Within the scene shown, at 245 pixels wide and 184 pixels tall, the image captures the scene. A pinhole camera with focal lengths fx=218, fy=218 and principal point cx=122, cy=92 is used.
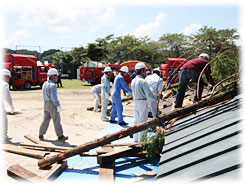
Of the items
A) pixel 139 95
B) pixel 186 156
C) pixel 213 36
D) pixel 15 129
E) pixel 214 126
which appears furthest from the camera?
pixel 213 36

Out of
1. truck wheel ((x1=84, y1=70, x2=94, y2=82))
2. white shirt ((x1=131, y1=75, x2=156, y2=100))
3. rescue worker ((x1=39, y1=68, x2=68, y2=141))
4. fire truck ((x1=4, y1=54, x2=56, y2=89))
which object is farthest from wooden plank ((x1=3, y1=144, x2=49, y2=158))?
truck wheel ((x1=84, y1=70, x2=94, y2=82))

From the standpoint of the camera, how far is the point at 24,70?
20047mm

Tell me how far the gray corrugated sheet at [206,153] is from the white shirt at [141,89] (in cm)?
239

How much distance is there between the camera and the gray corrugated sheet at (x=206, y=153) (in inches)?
61.8

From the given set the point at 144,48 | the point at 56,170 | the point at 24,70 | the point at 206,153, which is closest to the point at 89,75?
the point at 24,70

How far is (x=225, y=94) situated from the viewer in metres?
3.04

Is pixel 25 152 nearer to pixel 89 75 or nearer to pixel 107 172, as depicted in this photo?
pixel 107 172

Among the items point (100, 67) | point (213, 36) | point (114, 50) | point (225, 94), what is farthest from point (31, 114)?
point (213, 36)

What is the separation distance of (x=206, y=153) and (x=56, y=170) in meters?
3.01

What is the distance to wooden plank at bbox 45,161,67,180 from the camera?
3.84 metres

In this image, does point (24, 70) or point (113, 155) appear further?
point (24, 70)

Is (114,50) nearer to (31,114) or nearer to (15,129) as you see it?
(31,114)

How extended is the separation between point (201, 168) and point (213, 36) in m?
32.2

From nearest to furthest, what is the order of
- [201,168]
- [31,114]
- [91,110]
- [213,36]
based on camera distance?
[201,168] → [31,114] → [91,110] → [213,36]
